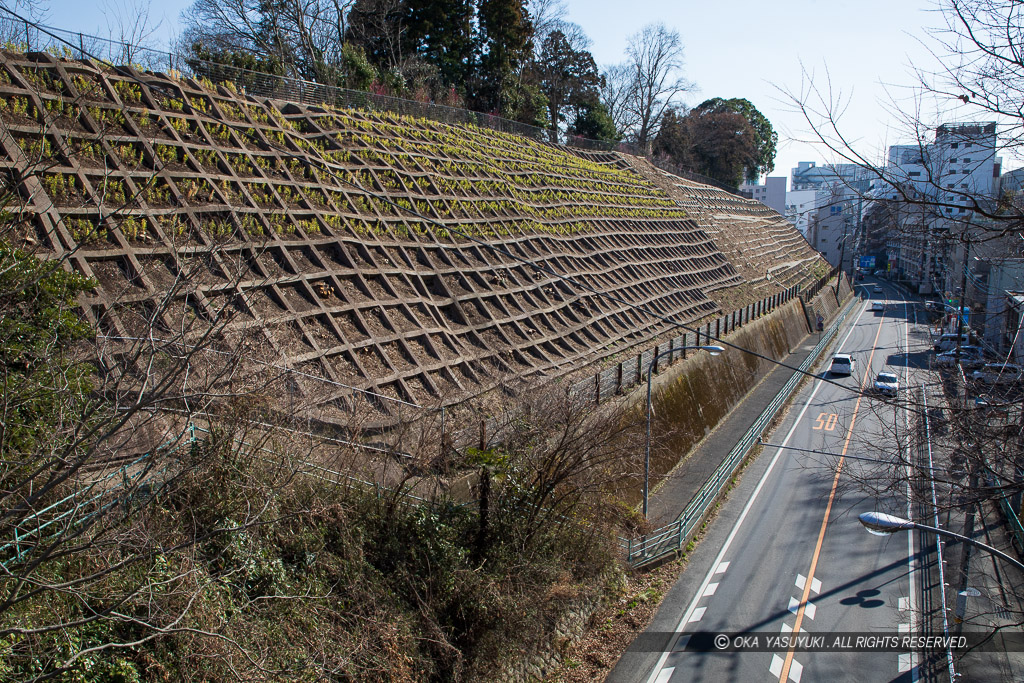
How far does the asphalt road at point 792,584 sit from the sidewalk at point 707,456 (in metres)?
1.13

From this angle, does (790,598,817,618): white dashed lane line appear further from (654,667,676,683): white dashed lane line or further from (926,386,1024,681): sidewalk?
(654,667,676,683): white dashed lane line

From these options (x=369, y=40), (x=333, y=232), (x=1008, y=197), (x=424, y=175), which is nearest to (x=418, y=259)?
(x=333, y=232)

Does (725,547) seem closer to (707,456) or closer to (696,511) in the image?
(696,511)

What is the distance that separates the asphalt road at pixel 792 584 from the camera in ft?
39.0

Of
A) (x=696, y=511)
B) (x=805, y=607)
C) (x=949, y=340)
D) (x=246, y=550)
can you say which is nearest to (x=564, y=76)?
(x=949, y=340)

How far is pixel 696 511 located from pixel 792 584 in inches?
121

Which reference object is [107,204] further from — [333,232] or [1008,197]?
[1008,197]

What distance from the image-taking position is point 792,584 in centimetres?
1493

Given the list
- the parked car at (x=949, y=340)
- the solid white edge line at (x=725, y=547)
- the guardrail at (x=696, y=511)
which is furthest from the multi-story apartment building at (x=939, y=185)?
the parked car at (x=949, y=340)

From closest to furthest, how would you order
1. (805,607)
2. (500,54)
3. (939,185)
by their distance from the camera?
1. (939,185)
2. (805,607)
3. (500,54)

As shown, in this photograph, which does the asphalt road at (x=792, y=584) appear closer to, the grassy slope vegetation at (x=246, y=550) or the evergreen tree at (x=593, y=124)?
the grassy slope vegetation at (x=246, y=550)

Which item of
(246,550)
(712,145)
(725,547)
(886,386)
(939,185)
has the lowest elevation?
(725,547)

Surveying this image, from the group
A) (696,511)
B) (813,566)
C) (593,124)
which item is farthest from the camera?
(593,124)

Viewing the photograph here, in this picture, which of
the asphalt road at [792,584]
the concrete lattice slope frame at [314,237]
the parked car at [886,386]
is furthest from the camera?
the concrete lattice slope frame at [314,237]
